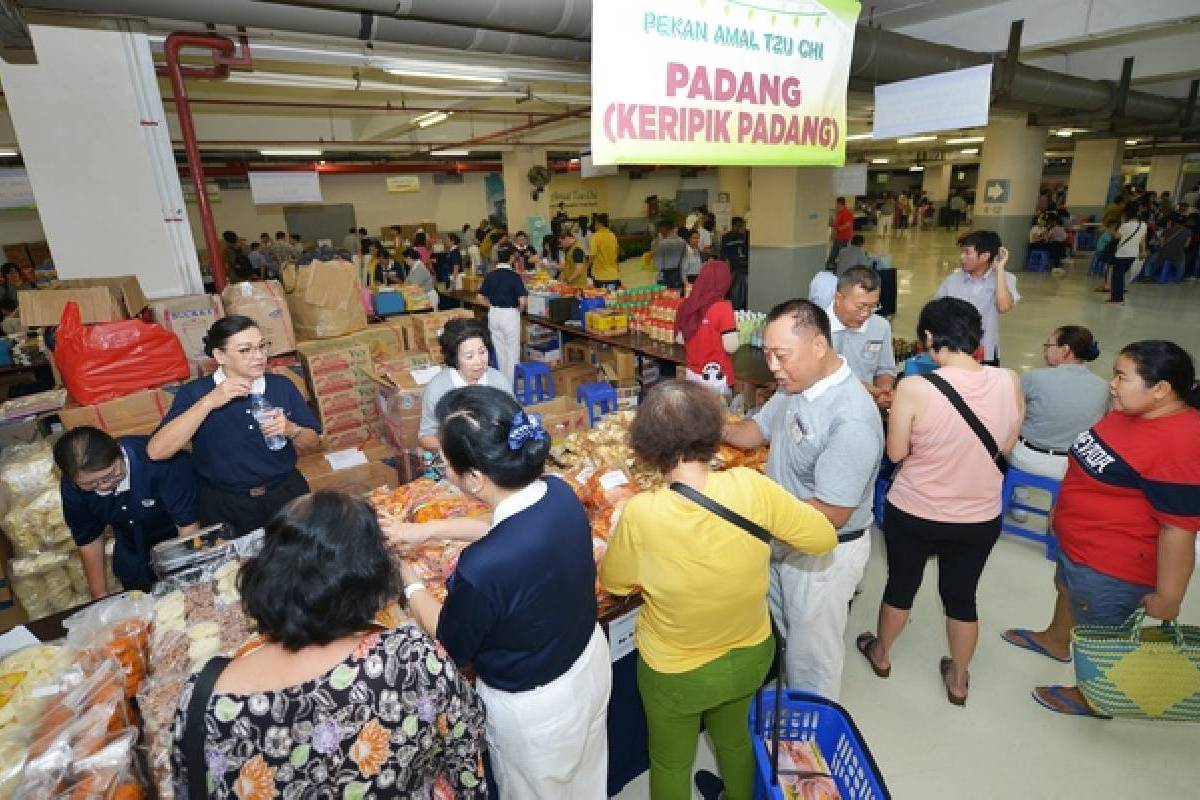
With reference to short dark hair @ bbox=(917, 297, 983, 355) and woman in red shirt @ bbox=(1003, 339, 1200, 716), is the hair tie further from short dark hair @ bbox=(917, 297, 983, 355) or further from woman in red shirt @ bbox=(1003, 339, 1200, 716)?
woman in red shirt @ bbox=(1003, 339, 1200, 716)

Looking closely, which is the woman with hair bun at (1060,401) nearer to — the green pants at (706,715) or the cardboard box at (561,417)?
the cardboard box at (561,417)

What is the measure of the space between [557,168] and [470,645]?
1958cm

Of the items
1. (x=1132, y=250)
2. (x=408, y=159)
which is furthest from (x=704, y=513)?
(x=408, y=159)

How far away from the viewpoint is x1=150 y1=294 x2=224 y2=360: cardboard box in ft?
14.0

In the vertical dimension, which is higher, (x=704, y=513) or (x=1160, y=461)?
(x=704, y=513)

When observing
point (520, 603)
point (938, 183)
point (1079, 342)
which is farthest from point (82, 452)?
point (938, 183)

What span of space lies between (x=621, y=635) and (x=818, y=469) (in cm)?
96

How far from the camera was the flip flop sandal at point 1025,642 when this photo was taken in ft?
9.98

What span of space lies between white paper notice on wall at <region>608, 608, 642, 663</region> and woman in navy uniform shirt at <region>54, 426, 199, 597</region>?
1.93 m

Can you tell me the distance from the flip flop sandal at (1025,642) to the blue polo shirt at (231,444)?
3857 millimetres

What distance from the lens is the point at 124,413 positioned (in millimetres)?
3588

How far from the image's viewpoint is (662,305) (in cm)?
621

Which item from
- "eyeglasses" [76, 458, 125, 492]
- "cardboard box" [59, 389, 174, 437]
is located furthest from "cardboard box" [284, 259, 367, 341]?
"eyeglasses" [76, 458, 125, 492]

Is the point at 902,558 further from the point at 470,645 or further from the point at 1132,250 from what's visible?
the point at 1132,250
